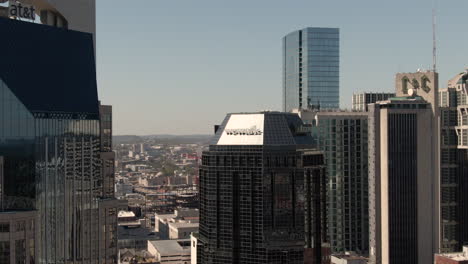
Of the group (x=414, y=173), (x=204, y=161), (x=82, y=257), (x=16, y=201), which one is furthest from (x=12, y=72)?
(x=414, y=173)

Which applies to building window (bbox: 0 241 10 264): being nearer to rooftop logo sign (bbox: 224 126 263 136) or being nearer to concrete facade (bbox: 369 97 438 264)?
rooftop logo sign (bbox: 224 126 263 136)

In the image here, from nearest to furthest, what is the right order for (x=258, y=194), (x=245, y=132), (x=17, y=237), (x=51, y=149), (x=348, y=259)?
(x=17, y=237)
(x=51, y=149)
(x=258, y=194)
(x=245, y=132)
(x=348, y=259)

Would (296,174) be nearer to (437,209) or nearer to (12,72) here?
(12,72)

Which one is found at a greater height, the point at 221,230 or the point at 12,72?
the point at 12,72

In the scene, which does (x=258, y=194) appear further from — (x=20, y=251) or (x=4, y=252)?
(x=4, y=252)

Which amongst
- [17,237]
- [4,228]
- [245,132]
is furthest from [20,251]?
[245,132]

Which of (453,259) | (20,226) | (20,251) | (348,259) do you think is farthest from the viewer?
(348,259)

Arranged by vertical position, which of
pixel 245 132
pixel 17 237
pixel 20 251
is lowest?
pixel 20 251
